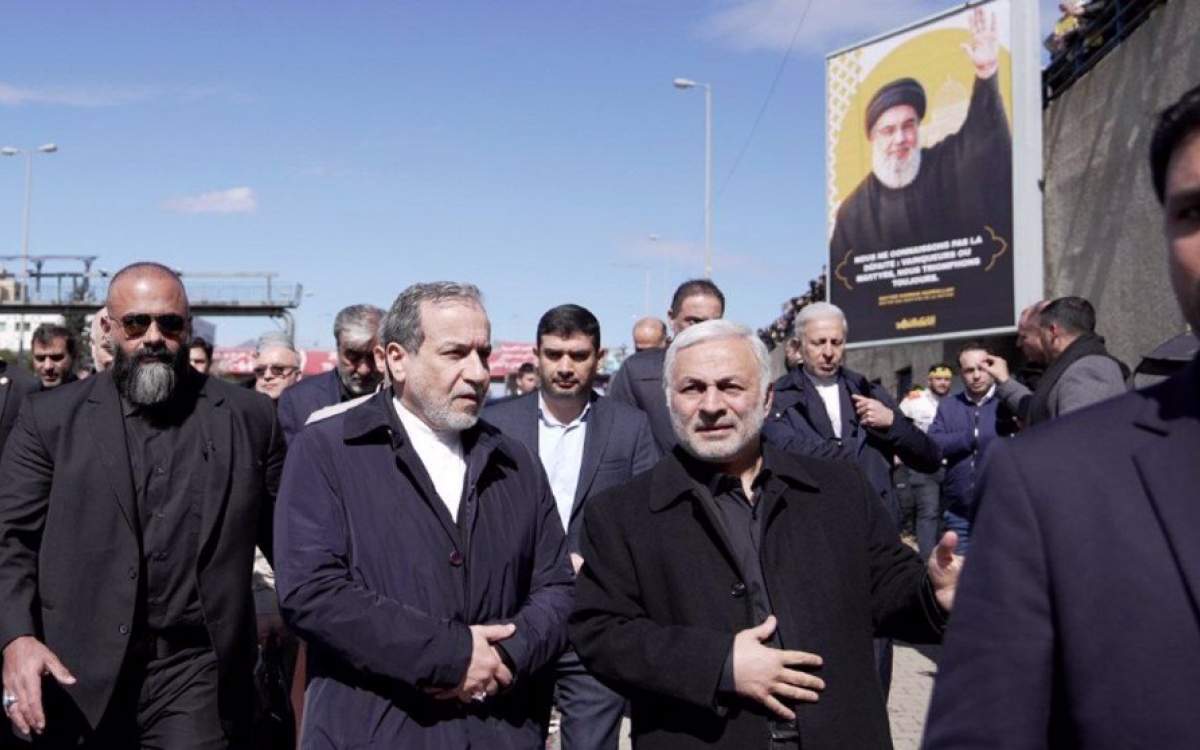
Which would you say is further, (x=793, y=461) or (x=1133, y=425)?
(x=793, y=461)

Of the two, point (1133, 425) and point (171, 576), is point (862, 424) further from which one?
point (1133, 425)

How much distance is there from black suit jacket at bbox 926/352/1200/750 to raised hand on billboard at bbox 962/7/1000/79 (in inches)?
677

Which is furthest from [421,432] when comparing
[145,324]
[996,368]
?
[996,368]

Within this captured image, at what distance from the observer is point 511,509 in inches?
138

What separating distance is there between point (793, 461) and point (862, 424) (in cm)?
270

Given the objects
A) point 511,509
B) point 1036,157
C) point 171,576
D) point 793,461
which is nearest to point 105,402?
point 171,576

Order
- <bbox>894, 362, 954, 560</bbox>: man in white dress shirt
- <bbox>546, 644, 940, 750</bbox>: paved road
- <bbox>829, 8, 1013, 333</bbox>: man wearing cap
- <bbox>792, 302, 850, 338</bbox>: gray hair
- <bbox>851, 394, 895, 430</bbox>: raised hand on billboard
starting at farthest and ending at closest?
<bbox>829, 8, 1013, 333</bbox>: man wearing cap, <bbox>894, 362, 954, 560</bbox>: man in white dress shirt, <bbox>546, 644, 940, 750</bbox>: paved road, <bbox>792, 302, 850, 338</bbox>: gray hair, <bbox>851, 394, 895, 430</bbox>: raised hand on billboard

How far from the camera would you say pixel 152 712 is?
12.9 feet

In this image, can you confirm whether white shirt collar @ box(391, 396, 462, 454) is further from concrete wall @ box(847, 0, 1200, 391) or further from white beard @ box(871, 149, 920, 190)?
white beard @ box(871, 149, 920, 190)

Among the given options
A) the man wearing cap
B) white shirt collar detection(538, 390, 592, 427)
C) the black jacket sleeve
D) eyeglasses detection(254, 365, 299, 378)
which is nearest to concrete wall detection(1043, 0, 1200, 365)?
the man wearing cap

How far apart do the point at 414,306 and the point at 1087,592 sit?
2462 millimetres

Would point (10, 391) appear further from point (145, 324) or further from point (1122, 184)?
point (1122, 184)

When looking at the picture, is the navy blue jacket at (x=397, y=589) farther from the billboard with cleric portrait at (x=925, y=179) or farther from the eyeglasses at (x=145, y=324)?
the billboard with cleric portrait at (x=925, y=179)

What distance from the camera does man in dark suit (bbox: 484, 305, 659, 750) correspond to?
5.22m
